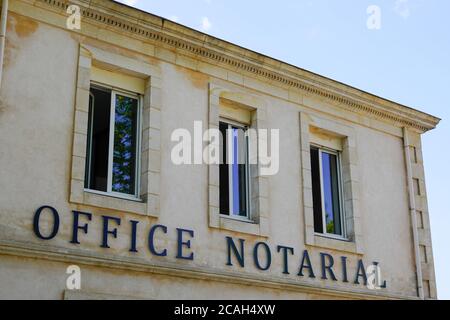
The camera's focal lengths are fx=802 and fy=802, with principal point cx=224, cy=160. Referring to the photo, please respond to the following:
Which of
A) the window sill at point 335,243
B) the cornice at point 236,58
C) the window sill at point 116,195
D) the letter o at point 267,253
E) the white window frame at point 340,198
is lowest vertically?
the letter o at point 267,253

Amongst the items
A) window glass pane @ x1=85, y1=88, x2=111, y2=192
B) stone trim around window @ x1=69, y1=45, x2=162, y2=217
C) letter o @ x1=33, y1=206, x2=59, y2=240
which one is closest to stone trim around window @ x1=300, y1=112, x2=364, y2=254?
stone trim around window @ x1=69, y1=45, x2=162, y2=217

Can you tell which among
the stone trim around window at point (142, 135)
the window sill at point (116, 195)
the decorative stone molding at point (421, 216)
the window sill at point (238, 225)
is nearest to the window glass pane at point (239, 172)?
the window sill at point (238, 225)

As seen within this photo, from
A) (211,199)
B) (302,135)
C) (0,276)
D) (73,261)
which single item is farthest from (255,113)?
(0,276)

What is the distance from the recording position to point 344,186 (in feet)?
48.1

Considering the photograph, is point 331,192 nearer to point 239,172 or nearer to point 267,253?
point 239,172

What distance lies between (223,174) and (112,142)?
209 centimetres

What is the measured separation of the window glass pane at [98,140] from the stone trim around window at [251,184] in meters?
1.69

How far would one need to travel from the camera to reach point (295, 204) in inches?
533

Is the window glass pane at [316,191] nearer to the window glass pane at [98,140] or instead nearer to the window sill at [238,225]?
the window sill at [238,225]

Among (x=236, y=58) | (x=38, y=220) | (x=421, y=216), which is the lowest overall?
(x=38, y=220)

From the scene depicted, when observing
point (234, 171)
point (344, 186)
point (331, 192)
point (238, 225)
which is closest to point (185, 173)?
point (238, 225)

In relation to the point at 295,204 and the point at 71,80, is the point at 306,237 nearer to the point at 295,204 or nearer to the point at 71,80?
the point at 295,204

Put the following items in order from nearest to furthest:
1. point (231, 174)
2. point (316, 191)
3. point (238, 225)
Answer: point (238, 225)
point (231, 174)
point (316, 191)

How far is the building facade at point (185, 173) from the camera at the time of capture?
35.4ft
